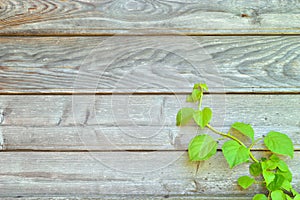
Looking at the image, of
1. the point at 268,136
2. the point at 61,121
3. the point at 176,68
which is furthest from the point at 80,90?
the point at 268,136

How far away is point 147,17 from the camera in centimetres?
87

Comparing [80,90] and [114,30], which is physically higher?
[114,30]

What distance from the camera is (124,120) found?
2.82ft

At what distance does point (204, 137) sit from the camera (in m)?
0.84

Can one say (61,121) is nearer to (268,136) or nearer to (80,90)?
(80,90)

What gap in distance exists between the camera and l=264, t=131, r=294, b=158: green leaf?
32.4 inches

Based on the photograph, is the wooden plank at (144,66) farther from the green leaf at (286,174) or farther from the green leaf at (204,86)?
the green leaf at (286,174)

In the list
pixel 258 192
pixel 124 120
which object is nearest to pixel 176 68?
pixel 124 120

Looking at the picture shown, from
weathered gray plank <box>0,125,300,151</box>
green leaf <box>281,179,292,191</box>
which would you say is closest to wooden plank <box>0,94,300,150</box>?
weathered gray plank <box>0,125,300,151</box>

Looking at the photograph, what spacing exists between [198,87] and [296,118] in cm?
30

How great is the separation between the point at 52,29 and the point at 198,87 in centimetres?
45

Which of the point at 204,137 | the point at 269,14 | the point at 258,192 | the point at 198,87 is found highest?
the point at 269,14

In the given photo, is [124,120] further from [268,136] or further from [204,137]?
[268,136]

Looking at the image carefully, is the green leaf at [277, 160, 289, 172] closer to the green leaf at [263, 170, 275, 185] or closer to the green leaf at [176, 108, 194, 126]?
the green leaf at [263, 170, 275, 185]
